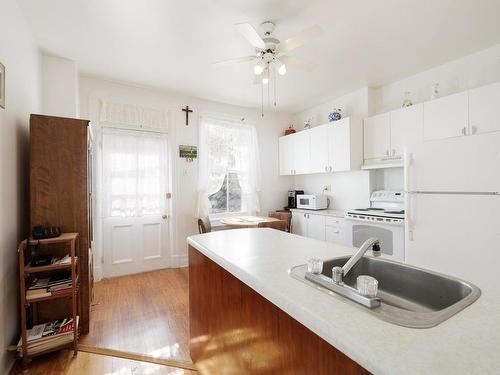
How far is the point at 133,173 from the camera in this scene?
3646mm

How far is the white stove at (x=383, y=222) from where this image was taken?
2.85m

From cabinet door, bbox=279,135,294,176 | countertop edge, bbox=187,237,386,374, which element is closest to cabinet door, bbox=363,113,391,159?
cabinet door, bbox=279,135,294,176

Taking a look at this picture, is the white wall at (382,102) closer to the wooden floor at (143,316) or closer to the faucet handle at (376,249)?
the faucet handle at (376,249)

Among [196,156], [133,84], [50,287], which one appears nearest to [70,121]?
[50,287]

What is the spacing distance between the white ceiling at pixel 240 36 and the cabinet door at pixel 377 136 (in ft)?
1.91

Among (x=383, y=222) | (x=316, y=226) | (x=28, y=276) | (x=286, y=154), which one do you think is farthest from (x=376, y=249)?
(x=286, y=154)

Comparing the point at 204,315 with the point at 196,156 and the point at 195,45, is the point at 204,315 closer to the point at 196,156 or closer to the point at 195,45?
the point at 195,45

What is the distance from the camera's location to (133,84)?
3.59m

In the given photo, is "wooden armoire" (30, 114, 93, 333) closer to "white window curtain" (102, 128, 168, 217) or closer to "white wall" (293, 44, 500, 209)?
"white window curtain" (102, 128, 168, 217)

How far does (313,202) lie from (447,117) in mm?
2145

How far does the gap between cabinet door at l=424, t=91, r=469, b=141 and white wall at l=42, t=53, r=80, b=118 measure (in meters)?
4.16

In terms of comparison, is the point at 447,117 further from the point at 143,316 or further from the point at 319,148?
the point at 143,316

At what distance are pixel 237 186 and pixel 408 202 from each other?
110 inches

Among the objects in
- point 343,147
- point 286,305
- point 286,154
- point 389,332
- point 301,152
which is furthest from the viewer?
point 286,154
